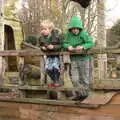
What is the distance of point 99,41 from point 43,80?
7727mm

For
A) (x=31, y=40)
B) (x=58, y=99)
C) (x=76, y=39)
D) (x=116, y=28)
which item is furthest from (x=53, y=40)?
(x=116, y=28)

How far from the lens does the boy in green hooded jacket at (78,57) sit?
6707mm

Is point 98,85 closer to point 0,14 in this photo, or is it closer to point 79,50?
point 79,50

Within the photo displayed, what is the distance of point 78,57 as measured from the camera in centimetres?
677

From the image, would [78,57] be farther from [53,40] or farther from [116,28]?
[116,28]

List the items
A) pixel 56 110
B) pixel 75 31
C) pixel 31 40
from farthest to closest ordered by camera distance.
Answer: pixel 31 40, pixel 75 31, pixel 56 110

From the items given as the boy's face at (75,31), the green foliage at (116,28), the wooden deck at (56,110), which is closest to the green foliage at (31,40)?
the green foliage at (116,28)

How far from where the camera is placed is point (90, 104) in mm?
6344

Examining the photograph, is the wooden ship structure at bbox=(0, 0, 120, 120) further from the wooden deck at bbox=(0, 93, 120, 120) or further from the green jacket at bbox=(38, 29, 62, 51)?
the green jacket at bbox=(38, 29, 62, 51)

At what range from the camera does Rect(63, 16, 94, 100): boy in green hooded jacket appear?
671 centimetres

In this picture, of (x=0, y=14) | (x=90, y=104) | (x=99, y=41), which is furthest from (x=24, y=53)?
(x=99, y=41)

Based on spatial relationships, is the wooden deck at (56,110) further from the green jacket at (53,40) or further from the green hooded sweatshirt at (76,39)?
the green jacket at (53,40)

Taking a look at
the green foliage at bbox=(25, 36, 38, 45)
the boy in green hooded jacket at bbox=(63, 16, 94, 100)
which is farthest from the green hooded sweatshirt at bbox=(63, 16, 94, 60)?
the green foliage at bbox=(25, 36, 38, 45)

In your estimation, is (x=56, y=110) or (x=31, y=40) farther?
(x=31, y=40)
